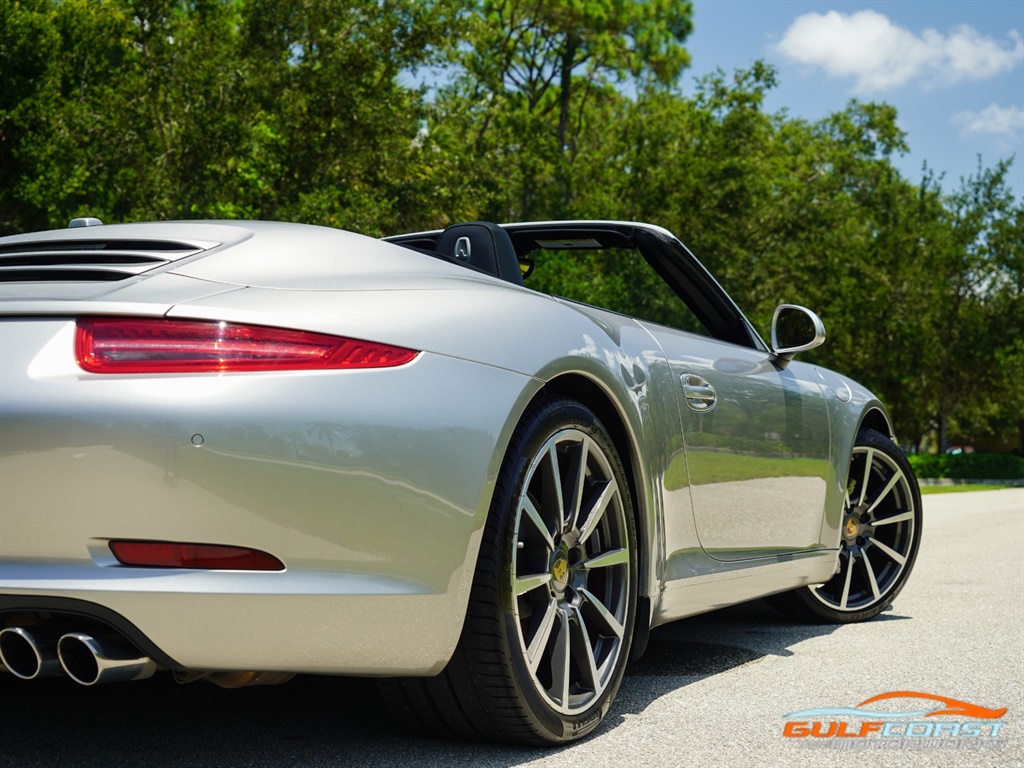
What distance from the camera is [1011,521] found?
41.1ft

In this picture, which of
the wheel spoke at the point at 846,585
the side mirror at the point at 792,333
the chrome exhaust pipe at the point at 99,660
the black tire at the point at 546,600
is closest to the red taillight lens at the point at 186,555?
the chrome exhaust pipe at the point at 99,660

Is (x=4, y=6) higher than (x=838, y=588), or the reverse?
(x=4, y=6)

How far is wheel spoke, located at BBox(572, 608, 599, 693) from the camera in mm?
3102

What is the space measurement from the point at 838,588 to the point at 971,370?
3559 centimetres

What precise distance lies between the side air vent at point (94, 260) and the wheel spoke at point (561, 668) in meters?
1.29

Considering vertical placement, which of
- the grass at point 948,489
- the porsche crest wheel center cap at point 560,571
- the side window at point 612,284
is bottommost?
the grass at point 948,489

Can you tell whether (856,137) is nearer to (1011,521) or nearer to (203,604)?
(1011,521)

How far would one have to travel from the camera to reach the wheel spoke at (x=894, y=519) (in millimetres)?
5274

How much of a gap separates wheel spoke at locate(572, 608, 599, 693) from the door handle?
86 cm

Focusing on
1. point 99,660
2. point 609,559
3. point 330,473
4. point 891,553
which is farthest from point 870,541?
point 99,660

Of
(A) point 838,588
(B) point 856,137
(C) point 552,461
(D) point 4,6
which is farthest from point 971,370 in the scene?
(C) point 552,461

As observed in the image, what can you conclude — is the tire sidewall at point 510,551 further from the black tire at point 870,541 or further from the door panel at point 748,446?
the black tire at point 870,541

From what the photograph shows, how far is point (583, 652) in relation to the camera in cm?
312

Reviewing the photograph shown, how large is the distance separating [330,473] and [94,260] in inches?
30.9
